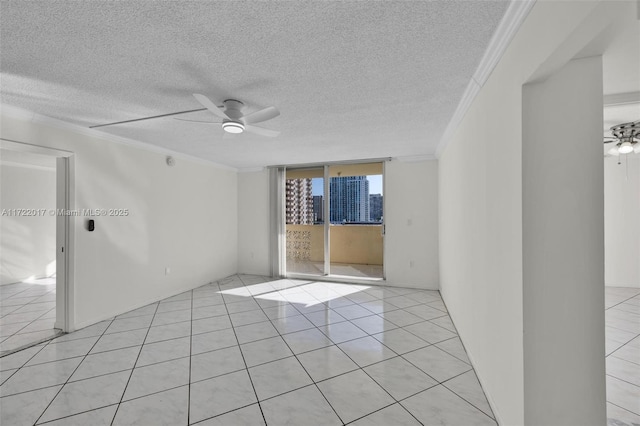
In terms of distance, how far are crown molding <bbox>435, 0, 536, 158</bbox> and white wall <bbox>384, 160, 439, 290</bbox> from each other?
7.01ft

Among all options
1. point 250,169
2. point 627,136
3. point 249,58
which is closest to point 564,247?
point 249,58

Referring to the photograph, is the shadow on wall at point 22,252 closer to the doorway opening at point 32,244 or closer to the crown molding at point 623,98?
the doorway opening at point 32,244

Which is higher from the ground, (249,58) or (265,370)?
(249,58)

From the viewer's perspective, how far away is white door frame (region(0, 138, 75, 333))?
2.88 meters

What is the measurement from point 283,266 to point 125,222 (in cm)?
286

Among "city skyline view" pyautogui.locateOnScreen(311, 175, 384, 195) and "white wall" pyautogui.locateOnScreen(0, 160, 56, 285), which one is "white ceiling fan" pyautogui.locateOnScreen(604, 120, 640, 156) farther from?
"white wall" pyautogui.locateOnScreen(0, 160, 56, 285)

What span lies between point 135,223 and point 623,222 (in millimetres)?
8050

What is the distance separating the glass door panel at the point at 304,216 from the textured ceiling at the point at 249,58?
8.74 ft

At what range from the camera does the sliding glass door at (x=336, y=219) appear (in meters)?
5.36

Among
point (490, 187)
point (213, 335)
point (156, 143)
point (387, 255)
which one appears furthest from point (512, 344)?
point (156, 143)

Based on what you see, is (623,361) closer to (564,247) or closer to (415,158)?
(564,247)

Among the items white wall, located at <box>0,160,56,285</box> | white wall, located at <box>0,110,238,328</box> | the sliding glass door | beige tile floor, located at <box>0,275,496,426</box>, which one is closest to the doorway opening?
white wall, located at <box>0,160,56,285</box>

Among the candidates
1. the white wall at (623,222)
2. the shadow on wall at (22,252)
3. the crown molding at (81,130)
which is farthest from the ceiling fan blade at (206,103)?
the white wall at (623,222)

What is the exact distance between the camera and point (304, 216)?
5.87 m
